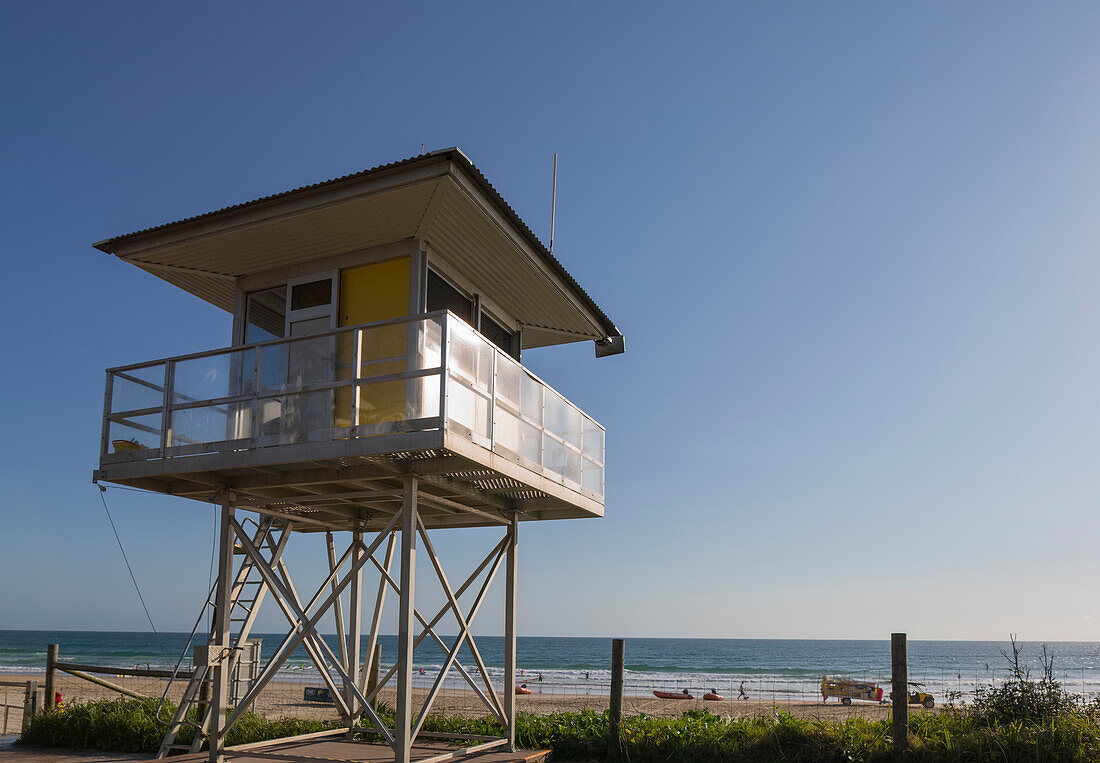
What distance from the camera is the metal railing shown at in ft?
31.0

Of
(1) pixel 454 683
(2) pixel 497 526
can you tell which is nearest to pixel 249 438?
(2) pixel 497 526

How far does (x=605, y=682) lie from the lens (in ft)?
179

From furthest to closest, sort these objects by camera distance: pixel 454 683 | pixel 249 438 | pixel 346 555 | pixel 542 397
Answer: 1. pixel 454 683
2. pixel 346 555
3. pixel 542 397
4. pixel 249 438

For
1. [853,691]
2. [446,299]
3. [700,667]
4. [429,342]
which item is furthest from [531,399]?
[700,667]

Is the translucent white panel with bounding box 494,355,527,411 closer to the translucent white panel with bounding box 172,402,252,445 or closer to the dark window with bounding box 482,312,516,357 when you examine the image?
the dark window with bounding box 482,312,516,357

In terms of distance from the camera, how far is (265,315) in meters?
12.0

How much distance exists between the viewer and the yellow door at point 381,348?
31.4 ft

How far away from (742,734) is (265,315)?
942cm

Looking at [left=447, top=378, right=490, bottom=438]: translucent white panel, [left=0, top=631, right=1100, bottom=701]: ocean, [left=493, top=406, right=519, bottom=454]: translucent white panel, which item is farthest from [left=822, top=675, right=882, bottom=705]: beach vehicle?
[left=447, top=378, right=490, bottom=438]: translucent white panel

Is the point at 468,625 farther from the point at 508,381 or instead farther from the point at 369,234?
the point at 369,234

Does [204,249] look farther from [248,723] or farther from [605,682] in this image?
[605,682]

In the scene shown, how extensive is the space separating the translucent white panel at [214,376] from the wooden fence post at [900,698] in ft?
30.5

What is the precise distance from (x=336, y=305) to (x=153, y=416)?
2.56m

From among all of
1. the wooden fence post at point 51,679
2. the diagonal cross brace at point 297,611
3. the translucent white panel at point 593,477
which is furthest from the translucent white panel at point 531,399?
the wooden fence post at point 51,679
